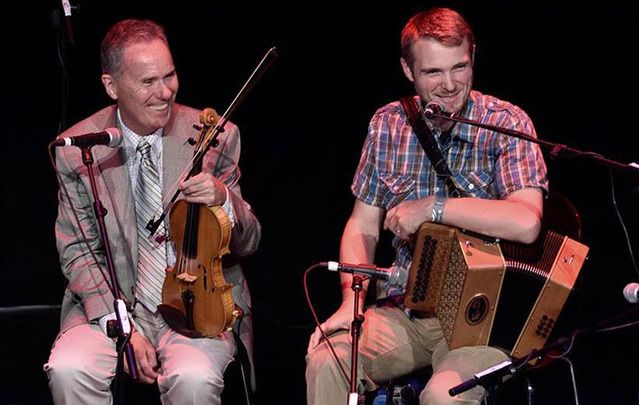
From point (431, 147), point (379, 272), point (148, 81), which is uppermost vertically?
point (148, 81)

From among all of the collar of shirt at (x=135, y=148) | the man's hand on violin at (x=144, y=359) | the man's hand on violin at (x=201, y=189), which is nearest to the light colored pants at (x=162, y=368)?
the man's hand on violin at (x=144, y=359)

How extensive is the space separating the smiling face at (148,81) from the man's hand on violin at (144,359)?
35.5 inches

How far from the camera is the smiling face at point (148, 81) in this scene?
4758 mm

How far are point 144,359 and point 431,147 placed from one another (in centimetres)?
144

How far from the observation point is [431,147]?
464cm

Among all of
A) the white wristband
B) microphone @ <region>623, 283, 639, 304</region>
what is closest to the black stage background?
the white wristband

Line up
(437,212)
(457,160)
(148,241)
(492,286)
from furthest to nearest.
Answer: (148,241) < (457,160) < (437,212) < (492,286)

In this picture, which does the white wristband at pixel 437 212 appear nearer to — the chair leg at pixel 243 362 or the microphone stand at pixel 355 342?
the microphone stand at pixel 355 342

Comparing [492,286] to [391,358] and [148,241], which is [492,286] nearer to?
[391,358]

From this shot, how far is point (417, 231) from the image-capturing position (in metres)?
4.30

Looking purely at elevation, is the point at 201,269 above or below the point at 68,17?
below

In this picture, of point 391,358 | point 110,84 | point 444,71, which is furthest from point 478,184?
point 110,84

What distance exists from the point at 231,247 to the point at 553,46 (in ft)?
6.36

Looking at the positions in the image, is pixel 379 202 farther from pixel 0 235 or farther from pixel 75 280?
pixel 0 235
